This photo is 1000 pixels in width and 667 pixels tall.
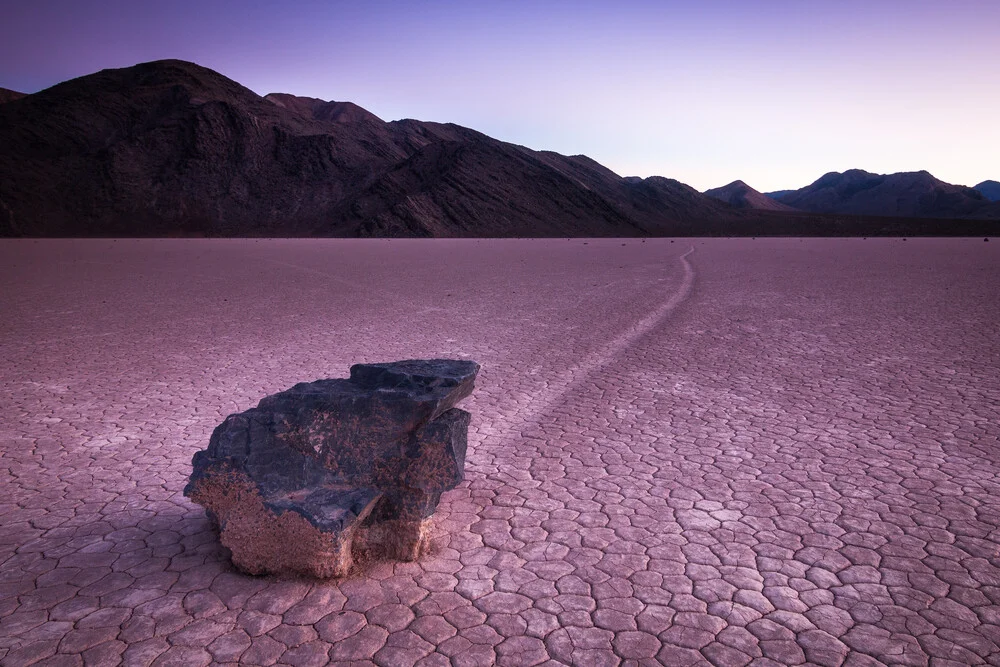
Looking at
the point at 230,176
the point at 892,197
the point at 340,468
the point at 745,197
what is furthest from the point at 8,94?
the point at 892,197

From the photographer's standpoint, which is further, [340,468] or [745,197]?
[745,197]

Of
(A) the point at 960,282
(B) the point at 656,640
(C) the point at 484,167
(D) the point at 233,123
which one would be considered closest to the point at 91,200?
(D) the point at 233,123

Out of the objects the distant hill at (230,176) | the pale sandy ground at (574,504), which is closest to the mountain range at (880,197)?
the distant hill at (230,176)

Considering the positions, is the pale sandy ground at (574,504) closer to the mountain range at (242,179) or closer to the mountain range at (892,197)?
the mountain range at (242,179)

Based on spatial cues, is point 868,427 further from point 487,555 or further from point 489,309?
point 489,309

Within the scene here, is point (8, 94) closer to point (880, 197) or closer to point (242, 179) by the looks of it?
point (242, 179)
